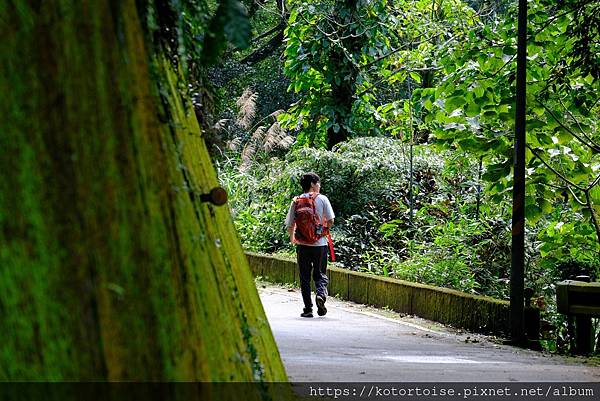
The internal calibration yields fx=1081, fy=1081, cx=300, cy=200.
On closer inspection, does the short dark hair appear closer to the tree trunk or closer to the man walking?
the man walking

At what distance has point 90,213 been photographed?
7.97 feet

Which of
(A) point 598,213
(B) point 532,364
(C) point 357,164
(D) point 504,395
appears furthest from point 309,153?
(D) point 504,395

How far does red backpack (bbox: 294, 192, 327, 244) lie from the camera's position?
45.2 feet

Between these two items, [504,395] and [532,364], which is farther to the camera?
[532,364]

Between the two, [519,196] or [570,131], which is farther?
[570,131]

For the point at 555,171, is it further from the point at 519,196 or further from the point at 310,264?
the point at 310,264

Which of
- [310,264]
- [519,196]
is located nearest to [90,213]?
[519,196]

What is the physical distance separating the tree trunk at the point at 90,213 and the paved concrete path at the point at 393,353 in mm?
5013

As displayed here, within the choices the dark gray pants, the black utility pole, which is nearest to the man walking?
the dark gray pants

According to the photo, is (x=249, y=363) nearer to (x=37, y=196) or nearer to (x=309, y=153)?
(x=37, y=196)

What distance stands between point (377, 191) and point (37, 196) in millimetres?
19333

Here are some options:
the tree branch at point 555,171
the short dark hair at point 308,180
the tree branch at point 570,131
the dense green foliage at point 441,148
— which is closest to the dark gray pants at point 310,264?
the short dark hair at point 308,180

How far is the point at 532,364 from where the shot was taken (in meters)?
10.0

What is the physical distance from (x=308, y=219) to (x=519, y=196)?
2.74 m
